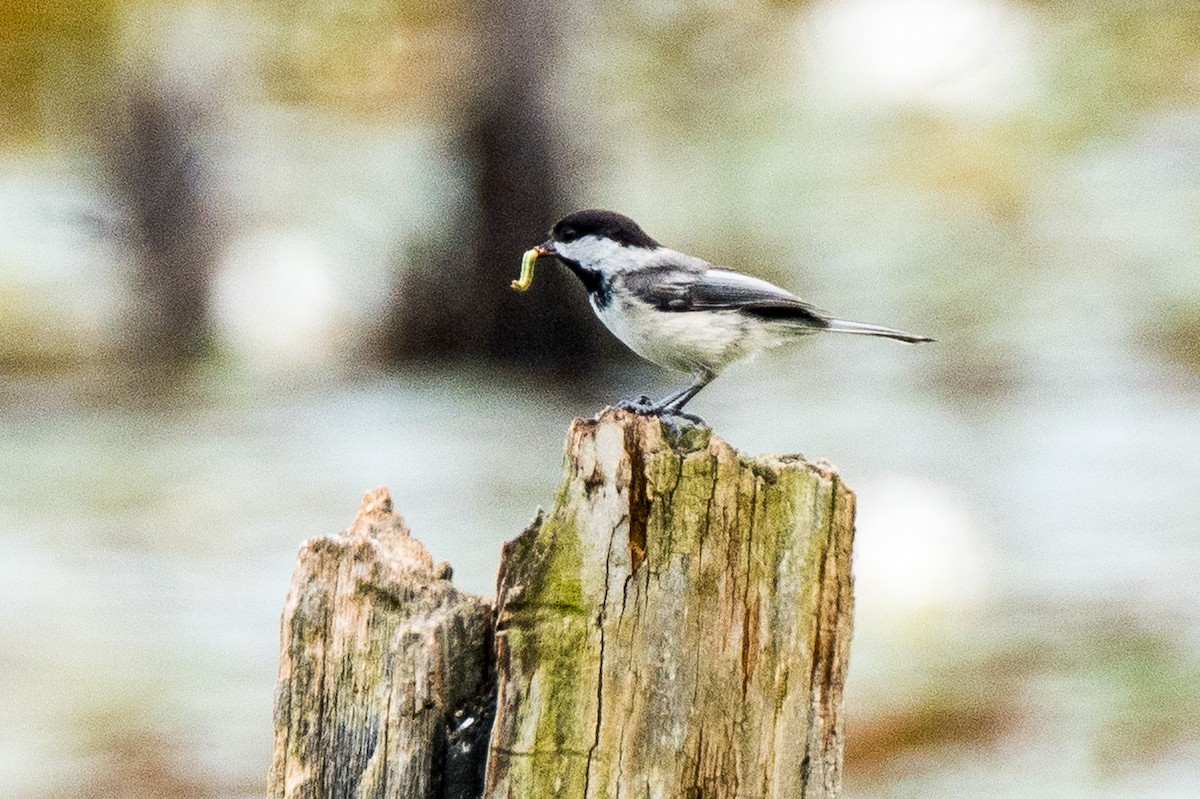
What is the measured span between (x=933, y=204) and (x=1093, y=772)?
12947 millimetres

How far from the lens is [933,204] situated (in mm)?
18703

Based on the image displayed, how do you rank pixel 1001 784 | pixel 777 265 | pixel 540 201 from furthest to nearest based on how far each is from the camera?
pixel 777 265, pixel 540 201, pixel 1001 784

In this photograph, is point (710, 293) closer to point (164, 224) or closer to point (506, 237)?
point (506, 237)

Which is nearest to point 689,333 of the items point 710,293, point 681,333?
point 681,333

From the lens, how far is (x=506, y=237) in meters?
12.4

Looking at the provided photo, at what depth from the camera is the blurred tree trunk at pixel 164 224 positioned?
13891mm

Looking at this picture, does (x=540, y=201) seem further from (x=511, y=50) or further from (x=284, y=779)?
(x=284, y=779)

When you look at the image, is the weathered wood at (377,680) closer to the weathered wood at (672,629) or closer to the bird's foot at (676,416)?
the weathered wood at (672,629)

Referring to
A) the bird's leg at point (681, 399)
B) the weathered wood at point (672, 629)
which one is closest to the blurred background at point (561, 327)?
the bird's leg at point (681, 399)

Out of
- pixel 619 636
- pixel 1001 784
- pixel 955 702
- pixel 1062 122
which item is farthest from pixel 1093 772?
pixel 1062 122

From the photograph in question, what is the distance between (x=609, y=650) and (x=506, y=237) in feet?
33.0

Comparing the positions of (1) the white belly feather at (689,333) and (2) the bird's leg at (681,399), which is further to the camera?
(1) the white belly feather at (689,333)

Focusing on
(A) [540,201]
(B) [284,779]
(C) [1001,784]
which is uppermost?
(A) [540,201]

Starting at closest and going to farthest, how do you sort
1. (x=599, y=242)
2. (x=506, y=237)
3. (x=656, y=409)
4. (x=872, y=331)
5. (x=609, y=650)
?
(x=609, y=650)
(x=656, y=409)
(x=872, y=331)
(x=599, y=242)
(x=506, y=237)
